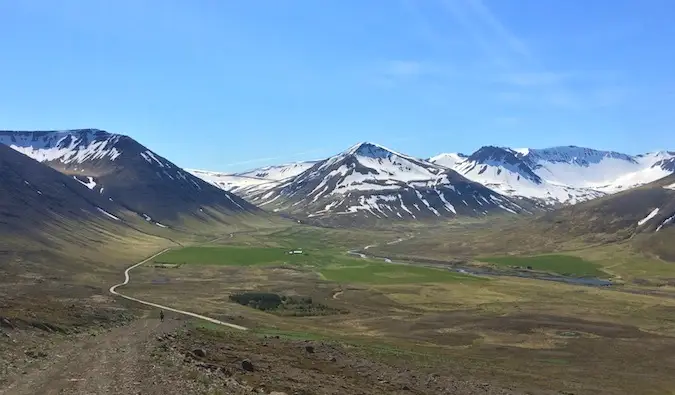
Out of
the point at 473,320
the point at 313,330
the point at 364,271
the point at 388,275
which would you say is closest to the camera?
the point at 313,330

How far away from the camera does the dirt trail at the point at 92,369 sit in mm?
31156

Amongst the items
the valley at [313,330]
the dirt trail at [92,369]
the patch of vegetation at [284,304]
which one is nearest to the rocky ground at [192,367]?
the dirt trail at [92,369]

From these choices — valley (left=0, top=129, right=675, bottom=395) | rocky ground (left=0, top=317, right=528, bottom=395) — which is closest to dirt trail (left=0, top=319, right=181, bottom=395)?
rocky ground (left=0, top=317, right=528, bottom=395)

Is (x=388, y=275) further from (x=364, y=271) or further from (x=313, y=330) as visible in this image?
(x=313, y=330)

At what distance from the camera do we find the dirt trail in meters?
31.2

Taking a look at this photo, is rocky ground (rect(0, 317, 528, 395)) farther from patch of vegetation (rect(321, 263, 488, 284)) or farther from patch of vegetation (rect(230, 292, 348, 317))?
patch of vegetation (rect(321, 263, 488, 284))

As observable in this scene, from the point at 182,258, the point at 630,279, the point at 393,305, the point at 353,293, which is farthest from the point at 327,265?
the point at 630,279

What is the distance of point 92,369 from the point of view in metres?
36.7

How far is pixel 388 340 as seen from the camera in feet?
244

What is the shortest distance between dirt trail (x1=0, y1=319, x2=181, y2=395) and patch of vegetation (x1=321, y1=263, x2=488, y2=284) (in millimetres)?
109446

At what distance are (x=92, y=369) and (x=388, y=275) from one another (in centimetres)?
13687

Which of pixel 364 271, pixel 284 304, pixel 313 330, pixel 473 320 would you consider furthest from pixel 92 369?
pixel 364 271

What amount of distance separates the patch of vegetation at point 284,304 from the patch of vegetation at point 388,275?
41454mm

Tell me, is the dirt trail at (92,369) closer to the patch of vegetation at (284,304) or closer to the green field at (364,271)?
the patch of vegetation at (284,304)
